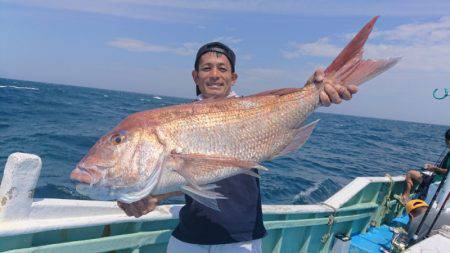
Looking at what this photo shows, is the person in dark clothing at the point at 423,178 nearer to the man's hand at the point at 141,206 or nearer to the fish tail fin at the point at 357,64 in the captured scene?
the fish tail fin at the point at 357,64

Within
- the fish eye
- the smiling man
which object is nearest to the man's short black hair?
the smiling man

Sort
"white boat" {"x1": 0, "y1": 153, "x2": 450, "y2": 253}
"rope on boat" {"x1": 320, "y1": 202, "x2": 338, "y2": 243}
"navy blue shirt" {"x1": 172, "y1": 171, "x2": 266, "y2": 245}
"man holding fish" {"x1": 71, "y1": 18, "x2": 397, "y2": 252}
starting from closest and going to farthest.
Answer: "man holding fish" {"x1": 71, "y1": 18, "x2": 397, "y2": 252}, "white boat" {"x1": 0, "y1": 153, "x2": 450, "y2": 253}, "navy blue shirt" {"x1": 172, "y1": 171, "x2": 266, "y2": 245}, "rope on boat" {"x1": 320, "y1": 202, "x2": 338, "y2": 243}

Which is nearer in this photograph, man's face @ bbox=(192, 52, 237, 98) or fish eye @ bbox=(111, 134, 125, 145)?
fish eye @ bbox=(111, 134, 125, 145)

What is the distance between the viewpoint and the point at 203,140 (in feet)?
7.91

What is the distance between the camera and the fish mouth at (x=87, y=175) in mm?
2084

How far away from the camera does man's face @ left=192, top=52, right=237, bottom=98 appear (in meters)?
3.04

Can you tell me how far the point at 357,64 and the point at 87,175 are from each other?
83.1 inches

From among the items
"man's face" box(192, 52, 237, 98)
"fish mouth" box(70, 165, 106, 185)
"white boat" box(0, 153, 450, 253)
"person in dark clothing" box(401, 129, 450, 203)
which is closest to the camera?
"fish mouth" box(70, 165, 106, 185)

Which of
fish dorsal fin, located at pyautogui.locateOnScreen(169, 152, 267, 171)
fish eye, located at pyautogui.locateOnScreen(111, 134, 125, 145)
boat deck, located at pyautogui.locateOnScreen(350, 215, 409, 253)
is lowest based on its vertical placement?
boat deck, located at pyautogui.locateOnScreen(350, 215, 409, 253)

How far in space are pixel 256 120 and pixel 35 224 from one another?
5.83 ft

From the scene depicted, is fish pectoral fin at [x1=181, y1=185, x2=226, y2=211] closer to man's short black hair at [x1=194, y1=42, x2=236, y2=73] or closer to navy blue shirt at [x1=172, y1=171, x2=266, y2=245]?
navy blue shirt at [x1=172, y1=171, x2=266, y2=245]

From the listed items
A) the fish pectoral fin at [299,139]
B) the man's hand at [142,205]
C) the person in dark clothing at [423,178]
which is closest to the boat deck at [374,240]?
the person in dark clothing at [423,178]

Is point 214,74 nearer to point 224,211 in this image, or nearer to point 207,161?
point 207,161

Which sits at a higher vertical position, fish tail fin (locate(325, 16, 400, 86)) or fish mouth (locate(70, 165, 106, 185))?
fish tail fin (locate(325, 16, 400, 86))
